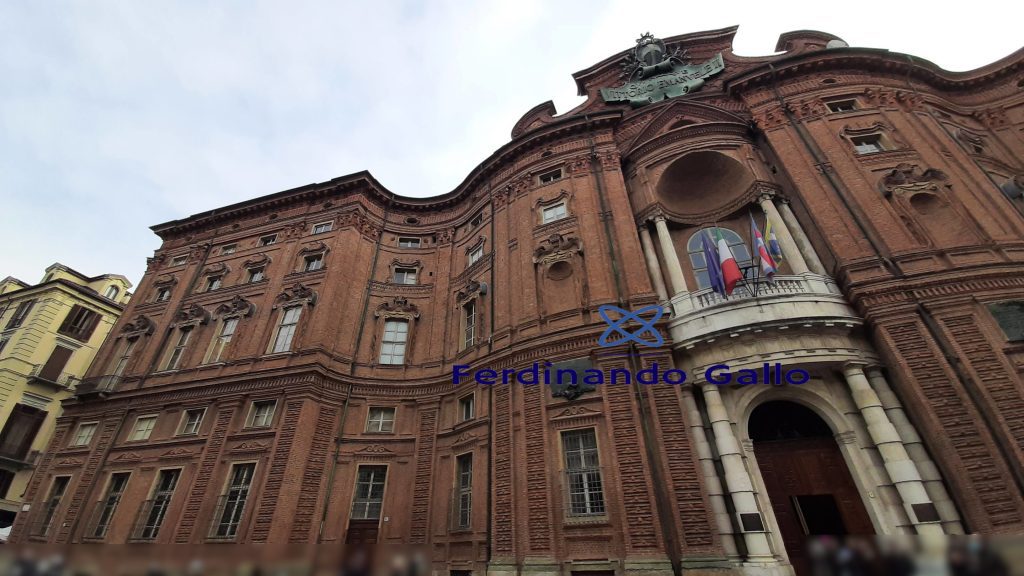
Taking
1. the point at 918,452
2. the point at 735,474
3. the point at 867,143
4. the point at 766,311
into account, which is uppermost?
the point at 867,143

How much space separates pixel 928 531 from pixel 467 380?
1460cm

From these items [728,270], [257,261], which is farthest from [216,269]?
[728,270]

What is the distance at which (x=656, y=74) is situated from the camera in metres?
24.6

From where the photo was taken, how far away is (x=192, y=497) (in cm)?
1684

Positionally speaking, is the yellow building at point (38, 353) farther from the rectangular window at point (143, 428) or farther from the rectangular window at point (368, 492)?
the rectangular window at point (368, 492)

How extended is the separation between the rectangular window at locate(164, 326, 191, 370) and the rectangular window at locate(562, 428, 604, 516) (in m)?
19.7

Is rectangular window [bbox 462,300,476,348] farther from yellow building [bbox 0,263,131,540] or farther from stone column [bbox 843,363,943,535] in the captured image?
yellow building [bbox 0,263,131,540]

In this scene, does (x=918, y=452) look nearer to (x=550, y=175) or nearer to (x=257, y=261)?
(x=550, y=175)

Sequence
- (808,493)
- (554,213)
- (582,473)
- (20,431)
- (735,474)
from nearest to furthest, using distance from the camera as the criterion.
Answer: (735,474) < (808,493) < (582,473) < (554,213) < (20,431)

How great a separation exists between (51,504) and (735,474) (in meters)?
27.5

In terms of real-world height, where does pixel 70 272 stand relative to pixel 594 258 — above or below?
above

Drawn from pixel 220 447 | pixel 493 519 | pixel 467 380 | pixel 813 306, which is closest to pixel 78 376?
pixel 220 447

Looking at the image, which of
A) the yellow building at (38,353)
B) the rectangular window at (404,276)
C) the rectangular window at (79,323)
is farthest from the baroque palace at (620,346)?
the rectangular window at (79,323)

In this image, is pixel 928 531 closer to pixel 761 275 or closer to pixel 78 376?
pixel 761 275
